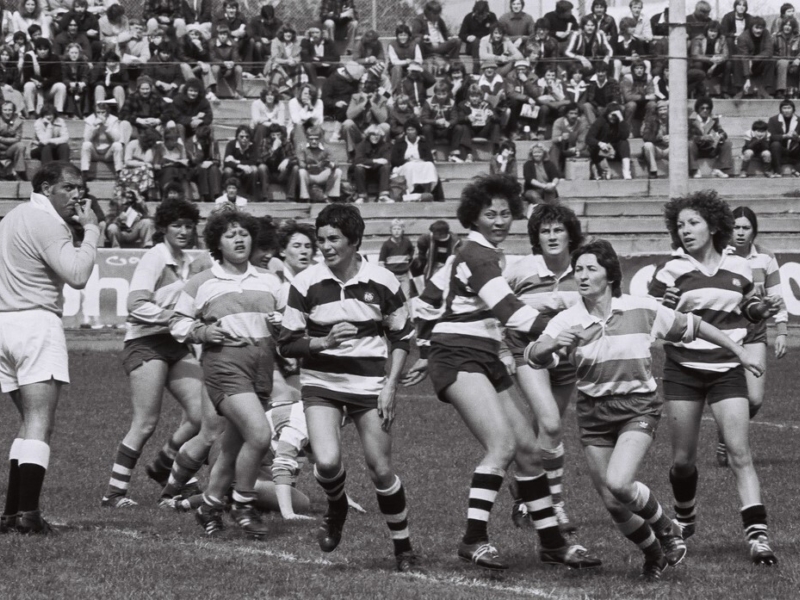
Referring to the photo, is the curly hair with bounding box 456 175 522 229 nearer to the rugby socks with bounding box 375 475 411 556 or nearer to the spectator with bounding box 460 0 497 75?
the rugby socks with bounding box 375 475 411 556

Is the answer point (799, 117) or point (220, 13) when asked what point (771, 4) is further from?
point (220, 13)

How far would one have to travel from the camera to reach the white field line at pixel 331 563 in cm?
659

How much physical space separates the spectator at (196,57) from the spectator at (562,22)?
22.7ft

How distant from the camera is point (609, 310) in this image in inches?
273

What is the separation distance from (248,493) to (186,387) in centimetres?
137

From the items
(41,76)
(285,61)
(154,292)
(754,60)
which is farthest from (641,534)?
(754,60)

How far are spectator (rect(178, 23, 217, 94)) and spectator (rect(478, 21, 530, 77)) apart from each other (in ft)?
17.9

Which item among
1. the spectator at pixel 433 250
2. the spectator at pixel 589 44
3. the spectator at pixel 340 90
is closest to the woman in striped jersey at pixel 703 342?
the spectator at pixel 433 250

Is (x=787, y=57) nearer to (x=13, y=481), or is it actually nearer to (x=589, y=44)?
(x=589, y=44)

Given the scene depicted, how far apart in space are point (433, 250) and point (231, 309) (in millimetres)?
12669

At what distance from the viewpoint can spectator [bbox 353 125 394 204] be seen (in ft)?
80.2

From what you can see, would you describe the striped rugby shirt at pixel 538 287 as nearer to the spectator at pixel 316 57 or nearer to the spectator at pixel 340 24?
the spectator at pixel 316 57

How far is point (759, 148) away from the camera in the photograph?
2595cm

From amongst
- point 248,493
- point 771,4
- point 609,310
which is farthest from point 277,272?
point 771,4
